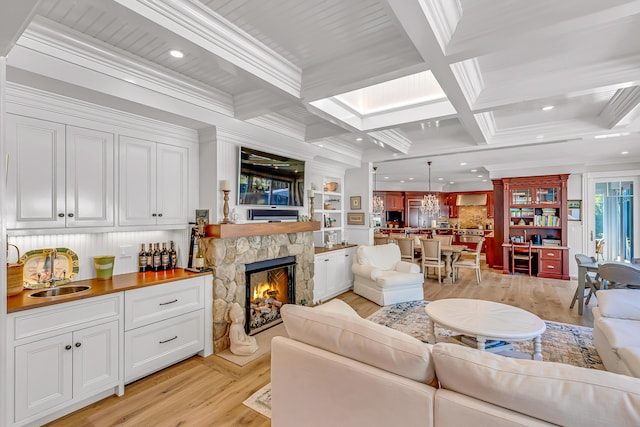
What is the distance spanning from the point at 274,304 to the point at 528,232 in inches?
259

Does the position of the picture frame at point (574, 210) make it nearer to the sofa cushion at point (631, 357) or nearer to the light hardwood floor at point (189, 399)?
the sofa cushion at point (631, 357)

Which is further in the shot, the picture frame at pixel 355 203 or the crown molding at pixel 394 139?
the picture frame at pixel 355 203

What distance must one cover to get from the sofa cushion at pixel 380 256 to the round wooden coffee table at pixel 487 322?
2.15 metres

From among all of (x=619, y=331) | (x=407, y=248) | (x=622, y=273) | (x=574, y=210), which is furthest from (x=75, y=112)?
(x=574, y=210)

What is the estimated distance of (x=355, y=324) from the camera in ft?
5.30

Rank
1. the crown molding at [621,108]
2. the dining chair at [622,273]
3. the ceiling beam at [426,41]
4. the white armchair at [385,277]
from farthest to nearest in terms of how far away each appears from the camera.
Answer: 1. the white armchair at [385,277]
2. the dining chair at [622,273]
3. the crown molding at [621,108]
4. the ceiling beam at [426,41]

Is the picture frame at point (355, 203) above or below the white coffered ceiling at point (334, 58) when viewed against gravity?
below

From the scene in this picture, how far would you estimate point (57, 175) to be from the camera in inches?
94.8

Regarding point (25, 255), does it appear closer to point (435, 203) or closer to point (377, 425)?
point (377, 425)

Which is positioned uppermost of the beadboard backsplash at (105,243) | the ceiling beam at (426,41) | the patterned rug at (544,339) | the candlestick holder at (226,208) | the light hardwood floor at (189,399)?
the ceiling beam at (426,41)

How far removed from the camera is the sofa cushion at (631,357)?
189cm

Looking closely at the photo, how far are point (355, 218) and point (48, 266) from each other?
4.67 m

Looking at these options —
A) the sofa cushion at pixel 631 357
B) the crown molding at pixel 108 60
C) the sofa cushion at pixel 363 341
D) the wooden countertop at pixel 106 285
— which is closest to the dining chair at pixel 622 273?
the sofa cushion at pixel 631 357

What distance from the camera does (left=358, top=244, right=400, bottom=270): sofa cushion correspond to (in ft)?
17.2
